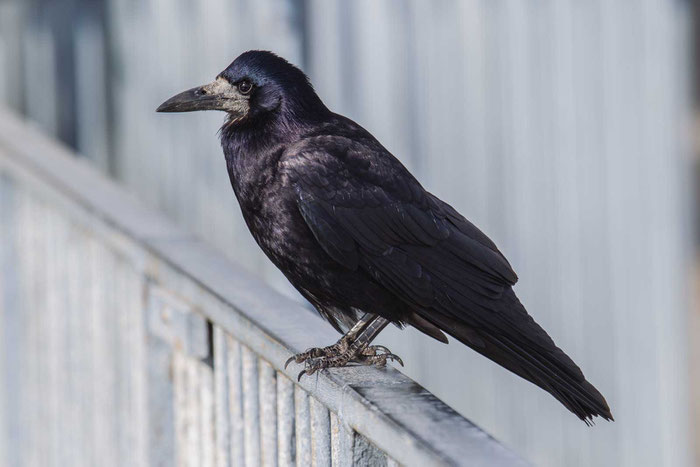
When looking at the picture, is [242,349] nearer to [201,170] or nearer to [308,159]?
[308,159]

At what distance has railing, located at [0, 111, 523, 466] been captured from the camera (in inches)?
60.5

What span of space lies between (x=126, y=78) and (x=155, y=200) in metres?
0.44

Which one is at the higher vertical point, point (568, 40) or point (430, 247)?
point (568, 40)

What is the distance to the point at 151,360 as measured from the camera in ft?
7.72

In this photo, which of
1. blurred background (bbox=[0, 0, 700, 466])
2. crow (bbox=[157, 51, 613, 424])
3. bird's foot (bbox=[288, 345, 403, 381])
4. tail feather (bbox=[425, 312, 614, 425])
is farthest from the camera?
blurred background (bbox=[0, 0, 700, 466])

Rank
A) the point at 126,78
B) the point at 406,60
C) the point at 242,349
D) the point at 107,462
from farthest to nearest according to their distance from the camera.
A: the point at 126,78, the point at 406,60, the point at 107,462, the point at 242,349

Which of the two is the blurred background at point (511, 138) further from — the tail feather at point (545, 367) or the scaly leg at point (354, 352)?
the tail feather at point (545, 367)

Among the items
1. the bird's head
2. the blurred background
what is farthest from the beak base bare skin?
the blurred background

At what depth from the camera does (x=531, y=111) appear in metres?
4.16

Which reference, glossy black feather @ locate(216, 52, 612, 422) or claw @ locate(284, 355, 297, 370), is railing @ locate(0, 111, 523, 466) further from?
glossy black feather @ locate(216, 52, 612, 422)

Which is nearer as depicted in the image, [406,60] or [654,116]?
[406,60]

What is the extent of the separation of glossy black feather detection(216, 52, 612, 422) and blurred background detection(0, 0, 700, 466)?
5.48 ft

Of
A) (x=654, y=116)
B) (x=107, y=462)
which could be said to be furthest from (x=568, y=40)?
(x=107, y=462)

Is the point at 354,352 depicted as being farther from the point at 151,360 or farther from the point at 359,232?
the point at 151,360
